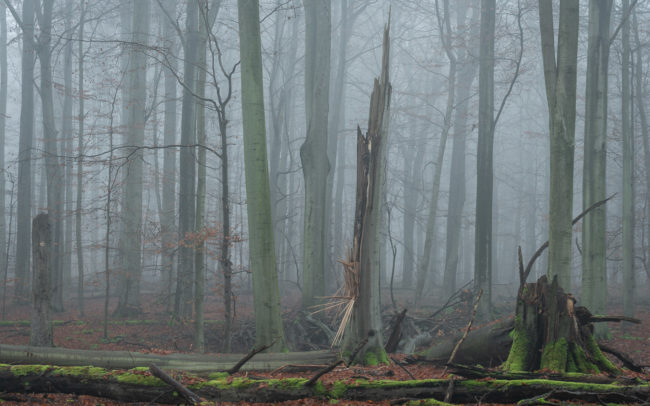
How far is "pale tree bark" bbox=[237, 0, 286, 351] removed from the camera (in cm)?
811

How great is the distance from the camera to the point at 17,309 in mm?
14867

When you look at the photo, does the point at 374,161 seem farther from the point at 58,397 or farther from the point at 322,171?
the point at 322,171

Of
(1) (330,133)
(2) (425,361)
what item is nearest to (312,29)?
(1) (330,133)

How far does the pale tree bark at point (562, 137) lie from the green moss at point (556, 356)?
2.51 m

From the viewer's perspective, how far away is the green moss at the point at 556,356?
561 cm

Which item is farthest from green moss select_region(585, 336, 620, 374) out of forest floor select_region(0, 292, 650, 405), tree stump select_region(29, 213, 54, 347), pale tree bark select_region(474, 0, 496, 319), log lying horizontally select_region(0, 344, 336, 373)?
tree stump select_region(29, 213, 54, 347)

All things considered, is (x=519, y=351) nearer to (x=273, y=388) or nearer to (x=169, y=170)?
(x=273, y=388)

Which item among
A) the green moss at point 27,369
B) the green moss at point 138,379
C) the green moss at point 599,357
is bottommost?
the green moss at point 138,379

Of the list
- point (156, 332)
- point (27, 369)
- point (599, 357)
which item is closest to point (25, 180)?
point (156, 332)

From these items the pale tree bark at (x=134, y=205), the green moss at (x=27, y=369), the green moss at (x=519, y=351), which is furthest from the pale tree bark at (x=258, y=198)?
the pale tree bark at (x=134, y=205)

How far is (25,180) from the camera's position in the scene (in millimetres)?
16562

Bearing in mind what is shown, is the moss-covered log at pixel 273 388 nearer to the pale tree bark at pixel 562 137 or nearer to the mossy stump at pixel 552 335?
the mossy stump at pixel 552 335

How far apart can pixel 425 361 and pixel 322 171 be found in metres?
7.24

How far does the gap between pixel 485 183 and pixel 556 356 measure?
26.7 ft
